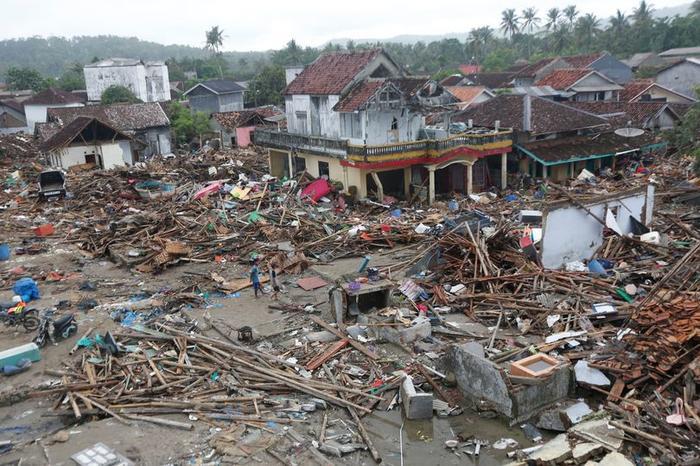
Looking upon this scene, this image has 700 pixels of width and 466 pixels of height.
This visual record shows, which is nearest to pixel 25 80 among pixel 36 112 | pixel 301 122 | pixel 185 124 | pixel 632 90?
pixel 36 112

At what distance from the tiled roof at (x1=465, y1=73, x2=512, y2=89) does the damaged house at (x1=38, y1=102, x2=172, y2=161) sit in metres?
31.5

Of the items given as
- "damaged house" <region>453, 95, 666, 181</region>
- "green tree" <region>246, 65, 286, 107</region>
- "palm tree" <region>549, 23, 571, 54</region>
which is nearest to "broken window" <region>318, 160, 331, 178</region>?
"damaged house" <region>453, 95, 666, 181</region>

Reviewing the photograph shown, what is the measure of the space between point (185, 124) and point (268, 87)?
18.3 meters

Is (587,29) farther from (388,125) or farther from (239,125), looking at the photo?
(388,125)

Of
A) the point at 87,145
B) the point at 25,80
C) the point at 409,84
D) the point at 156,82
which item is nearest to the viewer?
the point at 409,84

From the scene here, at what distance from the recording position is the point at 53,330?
14.2m

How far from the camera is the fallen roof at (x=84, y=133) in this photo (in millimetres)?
37719

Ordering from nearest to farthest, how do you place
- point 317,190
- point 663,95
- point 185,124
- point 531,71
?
point 317,190 < point 185,124 < point 663,95 < point 531,71

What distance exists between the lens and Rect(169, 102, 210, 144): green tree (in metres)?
48.1

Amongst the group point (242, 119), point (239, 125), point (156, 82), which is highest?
point (156, 82)

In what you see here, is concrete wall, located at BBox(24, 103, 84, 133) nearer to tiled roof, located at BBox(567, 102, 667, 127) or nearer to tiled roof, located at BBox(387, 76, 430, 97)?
tiled roof, located at BBox(387, 76, 430, 97)

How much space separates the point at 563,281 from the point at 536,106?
2249cm

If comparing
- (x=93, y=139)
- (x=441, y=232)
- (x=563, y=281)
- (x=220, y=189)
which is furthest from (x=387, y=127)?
(x=93, y=139)

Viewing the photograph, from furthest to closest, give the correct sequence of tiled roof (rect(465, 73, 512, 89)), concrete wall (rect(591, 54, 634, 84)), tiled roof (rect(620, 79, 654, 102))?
tiled roof (rect(465, 73, 512, 89))
concrete wall (rect(591, 54, 634, 84))
tiled roof (rect(620, 79, 654, 102))
